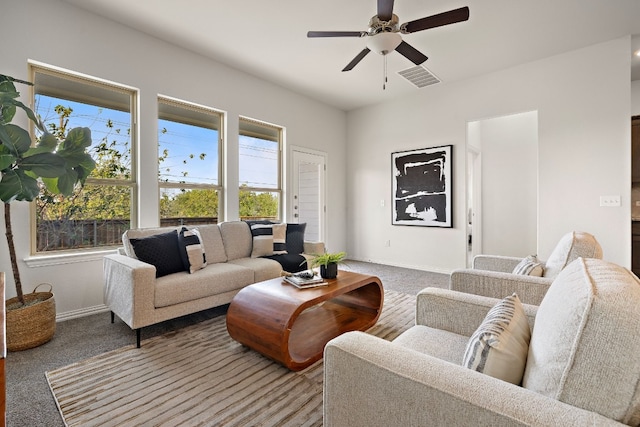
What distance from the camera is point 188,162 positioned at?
3.90m

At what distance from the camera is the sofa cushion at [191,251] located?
9.36 ft

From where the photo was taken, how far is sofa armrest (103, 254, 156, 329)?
2295 millimetres

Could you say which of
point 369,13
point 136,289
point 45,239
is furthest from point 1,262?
point 369,13

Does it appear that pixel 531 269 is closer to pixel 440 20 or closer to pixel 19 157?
pixel 440 20

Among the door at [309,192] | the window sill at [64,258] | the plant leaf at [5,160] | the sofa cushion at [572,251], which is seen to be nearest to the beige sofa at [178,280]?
the window sill at [64,258]

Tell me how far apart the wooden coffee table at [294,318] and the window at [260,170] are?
2.29m

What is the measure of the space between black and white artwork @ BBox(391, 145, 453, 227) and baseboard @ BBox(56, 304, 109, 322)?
Answer: 440cm

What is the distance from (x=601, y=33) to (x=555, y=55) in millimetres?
521

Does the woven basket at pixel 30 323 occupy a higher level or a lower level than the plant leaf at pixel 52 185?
lower

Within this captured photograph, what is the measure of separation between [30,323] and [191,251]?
4.01 feet

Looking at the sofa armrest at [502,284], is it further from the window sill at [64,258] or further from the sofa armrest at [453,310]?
the window sill at [64,258]

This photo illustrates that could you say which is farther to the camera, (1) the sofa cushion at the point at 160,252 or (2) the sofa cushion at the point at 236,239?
(2) the sofa cushion at the point at 236,239

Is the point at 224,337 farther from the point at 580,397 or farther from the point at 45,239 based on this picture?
the point at 580,397

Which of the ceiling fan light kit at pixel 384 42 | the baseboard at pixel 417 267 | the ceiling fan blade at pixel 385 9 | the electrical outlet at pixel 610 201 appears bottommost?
the baseboard at pixel 417 267
